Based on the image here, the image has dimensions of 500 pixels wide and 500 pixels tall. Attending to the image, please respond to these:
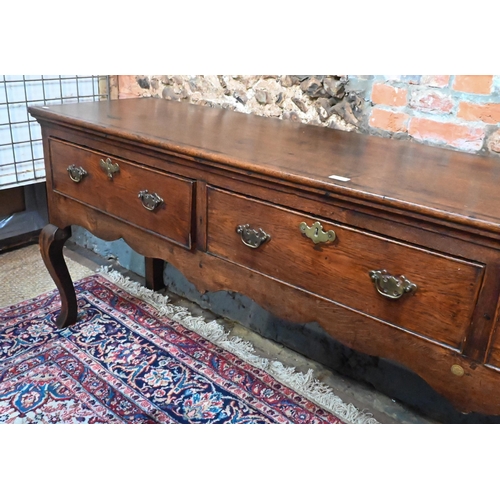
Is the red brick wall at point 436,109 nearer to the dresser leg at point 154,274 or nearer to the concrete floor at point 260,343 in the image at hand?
the concrete floor at point 260,343

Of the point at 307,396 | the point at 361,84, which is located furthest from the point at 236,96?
the point at 307,396

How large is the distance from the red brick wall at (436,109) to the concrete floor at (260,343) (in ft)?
2.76

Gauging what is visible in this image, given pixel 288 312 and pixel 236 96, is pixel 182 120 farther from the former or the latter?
pixel 288 312

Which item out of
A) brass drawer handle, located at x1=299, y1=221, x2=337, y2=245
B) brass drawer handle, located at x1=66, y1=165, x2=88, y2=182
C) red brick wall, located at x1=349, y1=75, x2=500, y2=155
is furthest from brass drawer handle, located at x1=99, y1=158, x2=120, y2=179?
red brick wall, located at x1=349, y1=75, x2=500, y2=155

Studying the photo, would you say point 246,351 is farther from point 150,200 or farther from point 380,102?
point 380,102

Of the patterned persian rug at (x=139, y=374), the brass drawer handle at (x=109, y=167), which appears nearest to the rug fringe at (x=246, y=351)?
the patterned persian rug at (x=139, y=374)

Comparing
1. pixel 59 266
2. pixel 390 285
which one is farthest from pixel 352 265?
pixel 59 266

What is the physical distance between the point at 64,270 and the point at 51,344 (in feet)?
0.90

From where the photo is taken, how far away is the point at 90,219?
5.51 feet

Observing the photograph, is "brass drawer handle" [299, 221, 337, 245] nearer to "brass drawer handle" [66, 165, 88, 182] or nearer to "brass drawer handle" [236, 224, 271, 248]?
"brass drawer handle" [236, 224, 271, 248]

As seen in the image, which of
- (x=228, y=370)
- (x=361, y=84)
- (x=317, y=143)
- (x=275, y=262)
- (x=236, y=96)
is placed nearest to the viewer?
(x=275, y=262)

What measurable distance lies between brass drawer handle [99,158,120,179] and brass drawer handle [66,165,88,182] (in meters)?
0.10

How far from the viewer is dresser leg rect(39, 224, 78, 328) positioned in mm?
1855

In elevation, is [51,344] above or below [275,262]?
below
